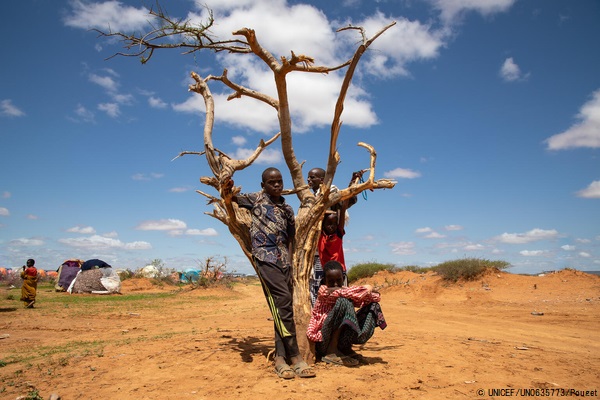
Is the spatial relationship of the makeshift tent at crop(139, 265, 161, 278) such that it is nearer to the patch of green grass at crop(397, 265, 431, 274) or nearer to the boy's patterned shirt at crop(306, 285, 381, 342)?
the patch of green grass at crop(397, 265, 431, 274)

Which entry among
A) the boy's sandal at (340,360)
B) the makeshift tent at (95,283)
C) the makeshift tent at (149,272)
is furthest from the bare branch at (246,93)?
the makeshift tent at (149,272)

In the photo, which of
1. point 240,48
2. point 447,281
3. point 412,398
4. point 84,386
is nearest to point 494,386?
point 412,398

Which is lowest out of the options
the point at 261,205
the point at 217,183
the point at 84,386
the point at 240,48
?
the point at 84,386

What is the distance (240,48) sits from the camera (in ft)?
16.2

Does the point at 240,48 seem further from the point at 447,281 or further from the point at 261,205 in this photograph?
the point at 447,281

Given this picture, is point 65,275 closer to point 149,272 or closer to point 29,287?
point 29,287

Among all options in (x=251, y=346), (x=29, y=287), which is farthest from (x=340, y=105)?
(x=29, y=287)

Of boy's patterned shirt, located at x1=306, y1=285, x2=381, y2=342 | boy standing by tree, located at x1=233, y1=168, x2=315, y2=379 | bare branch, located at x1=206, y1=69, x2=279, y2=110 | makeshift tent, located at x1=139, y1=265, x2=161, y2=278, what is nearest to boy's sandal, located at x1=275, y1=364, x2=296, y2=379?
boy standing by tree, located at x1=233, y1=168, x2=315, y2=379

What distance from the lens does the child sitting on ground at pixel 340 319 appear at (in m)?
4.19

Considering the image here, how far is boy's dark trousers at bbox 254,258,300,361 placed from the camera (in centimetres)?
402

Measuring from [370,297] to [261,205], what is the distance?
154 centimetres

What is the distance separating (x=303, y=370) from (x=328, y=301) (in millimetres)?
779

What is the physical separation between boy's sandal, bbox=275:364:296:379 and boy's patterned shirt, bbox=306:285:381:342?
485mm

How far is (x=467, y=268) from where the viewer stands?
15.9 meters
